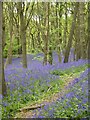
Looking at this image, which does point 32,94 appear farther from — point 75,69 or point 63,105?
point 75,69

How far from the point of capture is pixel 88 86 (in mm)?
5426

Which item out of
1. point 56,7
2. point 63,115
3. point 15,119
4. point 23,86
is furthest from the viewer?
point 56,7

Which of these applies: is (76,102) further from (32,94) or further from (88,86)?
(32,94)

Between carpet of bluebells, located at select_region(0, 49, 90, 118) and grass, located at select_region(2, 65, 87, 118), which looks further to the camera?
grass, located at select_region(2, 65, 87, 118)

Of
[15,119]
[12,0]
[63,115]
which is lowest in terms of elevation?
[15,119]

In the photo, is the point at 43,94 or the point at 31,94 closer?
the point at 31,94

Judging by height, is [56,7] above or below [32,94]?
above

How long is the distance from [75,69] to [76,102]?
4721 millimetres

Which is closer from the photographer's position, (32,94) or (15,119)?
(15,119)

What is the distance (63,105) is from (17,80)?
9.85 feet

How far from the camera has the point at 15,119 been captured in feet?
16.9

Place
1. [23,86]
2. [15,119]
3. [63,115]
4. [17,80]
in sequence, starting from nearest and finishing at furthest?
1. [63,115]
2. [15,119]
3. [23,86]
4. [17,80]

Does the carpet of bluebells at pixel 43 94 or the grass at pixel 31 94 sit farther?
the grass at pixel 31 94

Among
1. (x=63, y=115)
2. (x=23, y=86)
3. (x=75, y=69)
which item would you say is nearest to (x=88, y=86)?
(x=63, y=115)
